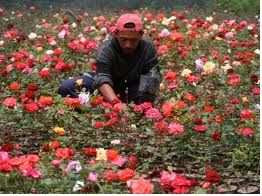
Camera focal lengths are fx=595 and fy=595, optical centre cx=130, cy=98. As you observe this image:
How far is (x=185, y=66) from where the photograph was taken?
6617mm

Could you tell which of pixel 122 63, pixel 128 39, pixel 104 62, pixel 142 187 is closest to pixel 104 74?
pixel 104 62

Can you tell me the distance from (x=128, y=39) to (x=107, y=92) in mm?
430

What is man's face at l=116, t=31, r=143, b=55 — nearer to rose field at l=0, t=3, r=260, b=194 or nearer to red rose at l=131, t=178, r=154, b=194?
rose field at l=0, t=3, r=260, b=194

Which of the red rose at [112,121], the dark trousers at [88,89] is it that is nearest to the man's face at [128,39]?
the dark trousers at [88,89]

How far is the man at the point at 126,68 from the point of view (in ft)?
14.2

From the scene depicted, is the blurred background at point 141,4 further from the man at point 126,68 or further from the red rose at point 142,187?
the red rose at point 142,187

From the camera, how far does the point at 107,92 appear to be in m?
4.25

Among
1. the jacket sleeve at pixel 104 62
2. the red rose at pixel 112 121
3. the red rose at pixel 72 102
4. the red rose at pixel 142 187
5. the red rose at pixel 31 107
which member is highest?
the jacket sleeve at pixel 104 62

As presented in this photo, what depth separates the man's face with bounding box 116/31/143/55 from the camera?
4344mm

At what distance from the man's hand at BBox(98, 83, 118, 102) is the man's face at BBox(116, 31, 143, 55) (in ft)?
1.11

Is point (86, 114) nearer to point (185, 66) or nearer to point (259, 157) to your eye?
point (259, 157)

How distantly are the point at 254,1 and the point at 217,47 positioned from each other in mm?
6578

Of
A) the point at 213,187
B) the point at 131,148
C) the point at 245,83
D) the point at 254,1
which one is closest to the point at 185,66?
the point at 245,83

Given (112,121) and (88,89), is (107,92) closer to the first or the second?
(88,89)
